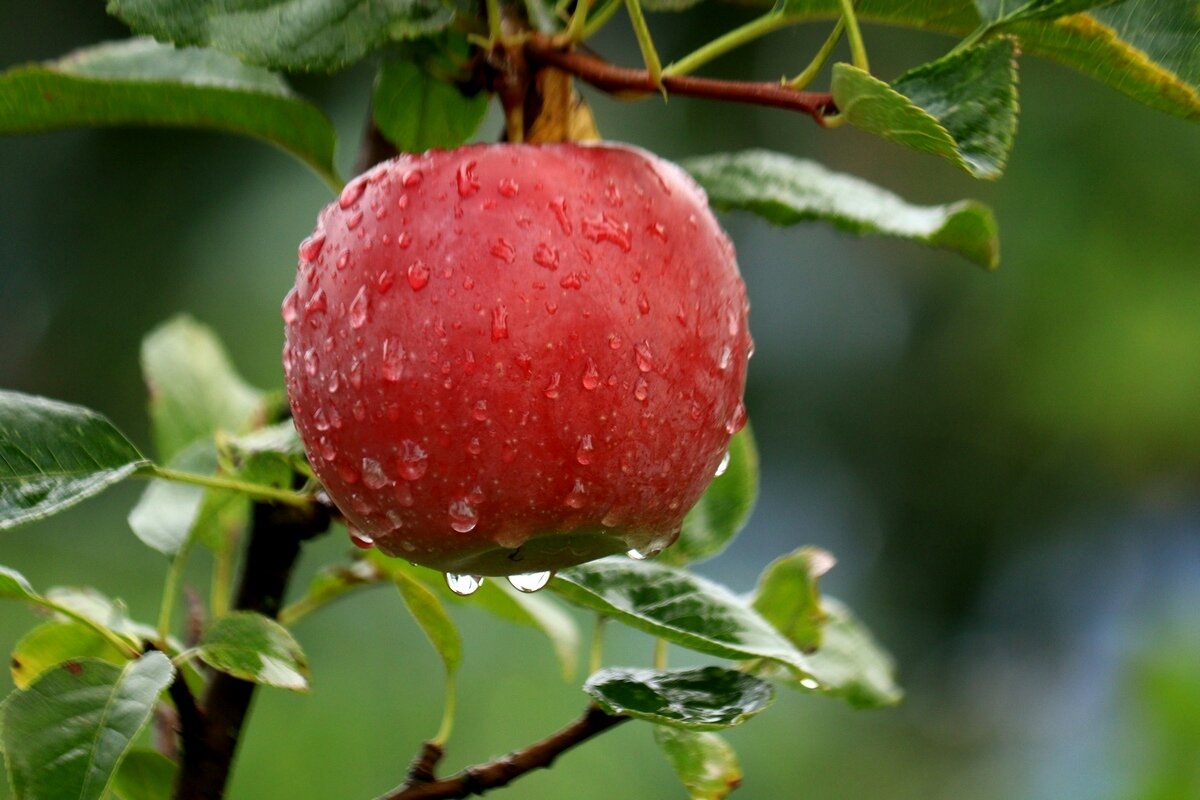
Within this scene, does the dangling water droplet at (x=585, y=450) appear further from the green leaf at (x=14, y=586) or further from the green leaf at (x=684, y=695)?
the green leaf at (x=14, y=586)

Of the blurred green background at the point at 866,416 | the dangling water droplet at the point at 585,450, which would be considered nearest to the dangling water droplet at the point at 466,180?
the dangling water droplet at the point at 585,450

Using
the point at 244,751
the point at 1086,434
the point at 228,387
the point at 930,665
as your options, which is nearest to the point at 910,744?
the point at 930,665

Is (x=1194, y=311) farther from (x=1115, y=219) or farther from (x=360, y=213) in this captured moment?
(x=360, y=213)

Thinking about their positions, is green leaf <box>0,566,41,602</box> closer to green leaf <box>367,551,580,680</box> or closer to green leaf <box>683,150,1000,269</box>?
green leaf <box>367,551,580,680</box>

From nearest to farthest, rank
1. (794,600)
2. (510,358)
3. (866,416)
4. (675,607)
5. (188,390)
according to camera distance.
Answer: (510,358)
(675,607)
(794,600)
(188,390)
(866,416)

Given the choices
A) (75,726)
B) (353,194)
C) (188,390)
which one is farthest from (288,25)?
(188,390)

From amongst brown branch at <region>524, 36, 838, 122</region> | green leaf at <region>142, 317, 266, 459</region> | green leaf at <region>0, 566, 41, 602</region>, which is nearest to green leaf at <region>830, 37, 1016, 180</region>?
brown branch at <region>524, 36, 838, 122</region>

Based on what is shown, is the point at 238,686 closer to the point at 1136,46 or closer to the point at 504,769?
the point at 504,769
